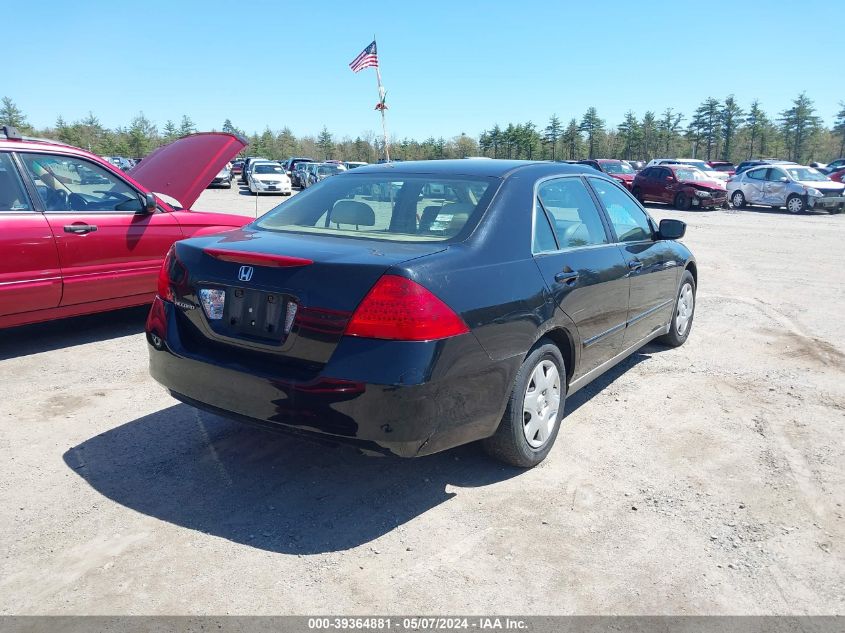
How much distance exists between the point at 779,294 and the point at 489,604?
773 cm

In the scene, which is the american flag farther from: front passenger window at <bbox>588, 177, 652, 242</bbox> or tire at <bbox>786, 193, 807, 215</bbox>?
front passenger window at <bbox>588, 177, 652, 242</bbox>

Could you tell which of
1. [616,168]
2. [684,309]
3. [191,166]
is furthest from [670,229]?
[616,168]

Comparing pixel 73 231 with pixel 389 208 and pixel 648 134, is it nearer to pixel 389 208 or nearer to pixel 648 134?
pixel 389 208

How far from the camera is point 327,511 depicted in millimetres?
3195

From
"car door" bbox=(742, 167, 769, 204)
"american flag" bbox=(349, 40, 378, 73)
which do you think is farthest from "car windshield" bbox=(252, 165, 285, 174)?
"car door" bbox=(742, 167, 769, 204)

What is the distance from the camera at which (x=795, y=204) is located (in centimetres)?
2395

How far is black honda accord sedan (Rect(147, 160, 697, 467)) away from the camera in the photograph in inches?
112

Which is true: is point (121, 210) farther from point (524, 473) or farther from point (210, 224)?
point (524, 473)

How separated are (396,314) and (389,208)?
125 cm

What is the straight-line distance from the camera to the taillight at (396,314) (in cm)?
281

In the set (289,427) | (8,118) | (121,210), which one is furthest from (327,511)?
(8,118)

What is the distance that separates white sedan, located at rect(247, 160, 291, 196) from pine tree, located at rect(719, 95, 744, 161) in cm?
5845

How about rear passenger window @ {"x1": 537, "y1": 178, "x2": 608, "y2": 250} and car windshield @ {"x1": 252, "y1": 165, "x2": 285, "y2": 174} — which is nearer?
rear passenger window @ {"x1": 537, "y1": 178, "x2": 608, "y2": 250}

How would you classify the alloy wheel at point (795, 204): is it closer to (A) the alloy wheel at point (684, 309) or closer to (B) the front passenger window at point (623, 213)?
(A) the alloy wheel at point (684, 309)
